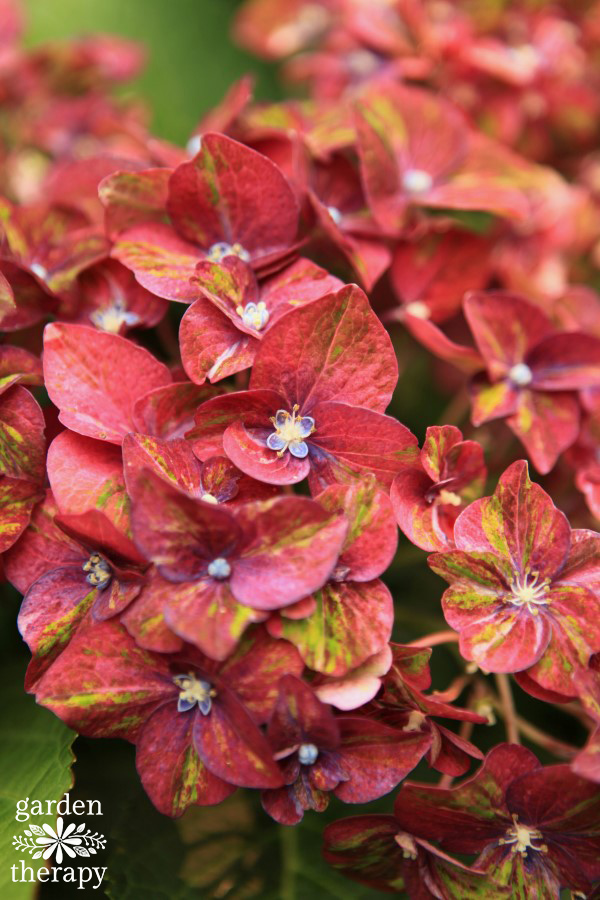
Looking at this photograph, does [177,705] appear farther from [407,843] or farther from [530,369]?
[530,369]

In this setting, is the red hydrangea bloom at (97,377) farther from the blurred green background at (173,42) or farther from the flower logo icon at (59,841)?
the blurred green background at (173,42)

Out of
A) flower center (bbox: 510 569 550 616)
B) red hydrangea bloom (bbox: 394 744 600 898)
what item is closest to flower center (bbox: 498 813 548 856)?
red hydrangea bloom (bbox: 394 744 600 898)

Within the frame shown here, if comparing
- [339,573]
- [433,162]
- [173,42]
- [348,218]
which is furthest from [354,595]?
[173,42]

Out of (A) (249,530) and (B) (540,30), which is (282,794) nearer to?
(A) (249,530)

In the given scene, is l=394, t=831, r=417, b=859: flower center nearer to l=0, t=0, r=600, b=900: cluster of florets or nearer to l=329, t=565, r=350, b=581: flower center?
l=0, t=0, r=600, b=900: cluster of florets

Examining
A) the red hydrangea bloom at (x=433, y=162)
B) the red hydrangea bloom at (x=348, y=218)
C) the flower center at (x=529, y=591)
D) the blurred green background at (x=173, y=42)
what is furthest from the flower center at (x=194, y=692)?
the blurred green background at (x=173, y=42)

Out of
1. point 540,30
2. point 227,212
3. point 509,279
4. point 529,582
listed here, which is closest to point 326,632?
point 529,582
